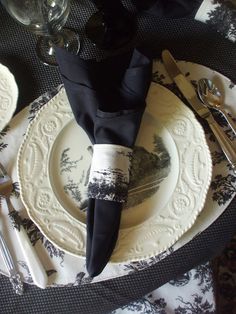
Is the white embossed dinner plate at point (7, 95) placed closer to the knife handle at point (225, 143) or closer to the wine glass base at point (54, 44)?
the wine glass base at point (54, 44)

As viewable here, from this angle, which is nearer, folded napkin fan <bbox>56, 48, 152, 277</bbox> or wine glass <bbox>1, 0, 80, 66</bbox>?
folded napkin fan <bbox>56, 48, 152, 277</bbox>

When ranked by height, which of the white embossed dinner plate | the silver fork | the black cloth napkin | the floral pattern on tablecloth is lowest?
the floral pattern on tablecloth

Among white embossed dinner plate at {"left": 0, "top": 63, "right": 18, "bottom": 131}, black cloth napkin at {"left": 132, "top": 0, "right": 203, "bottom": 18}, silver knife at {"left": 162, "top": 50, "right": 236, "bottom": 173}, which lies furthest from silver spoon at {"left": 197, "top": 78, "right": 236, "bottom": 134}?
white embossed dinner plate at {"left": 0, "top": 63, "right": 18, "bottom": 131}

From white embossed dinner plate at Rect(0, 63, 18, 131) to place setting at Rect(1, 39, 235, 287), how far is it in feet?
0.03

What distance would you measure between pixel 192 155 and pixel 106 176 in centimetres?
11

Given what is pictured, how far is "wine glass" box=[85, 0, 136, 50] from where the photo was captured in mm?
700

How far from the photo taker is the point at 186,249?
1.90ft

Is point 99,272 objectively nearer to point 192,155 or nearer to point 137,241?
point 137,241

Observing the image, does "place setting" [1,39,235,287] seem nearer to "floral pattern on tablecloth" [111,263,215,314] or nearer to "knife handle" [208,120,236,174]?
"knife handle" [208,120,236,174]

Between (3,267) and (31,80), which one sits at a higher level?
(31,80)

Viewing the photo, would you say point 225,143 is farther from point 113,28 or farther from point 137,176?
point 113,28

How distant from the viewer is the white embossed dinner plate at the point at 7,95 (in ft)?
2.17

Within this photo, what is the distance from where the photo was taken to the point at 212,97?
64cm

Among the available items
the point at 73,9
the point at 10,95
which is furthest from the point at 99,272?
the point at 73,9
